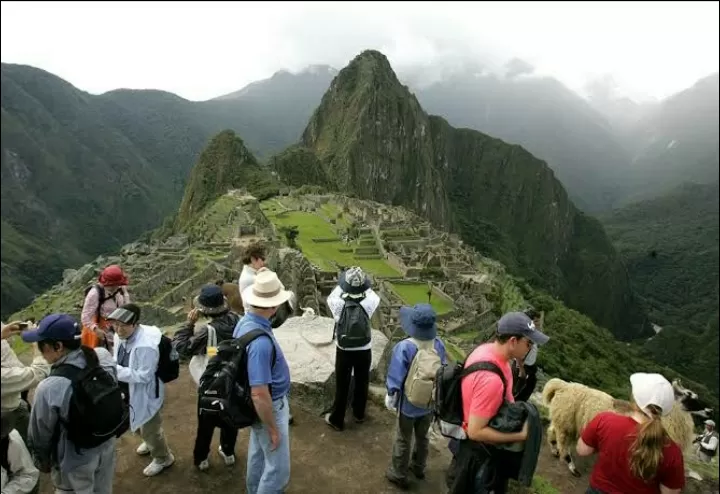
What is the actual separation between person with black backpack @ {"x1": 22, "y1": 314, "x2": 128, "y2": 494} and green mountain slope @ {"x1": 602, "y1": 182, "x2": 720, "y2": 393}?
78.4m

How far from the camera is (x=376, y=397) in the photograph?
24.9ft

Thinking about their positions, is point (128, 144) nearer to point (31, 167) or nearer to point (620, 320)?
point (31, 167)

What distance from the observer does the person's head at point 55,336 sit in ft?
13.0

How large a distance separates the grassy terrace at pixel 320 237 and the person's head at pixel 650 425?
27705 millimetres

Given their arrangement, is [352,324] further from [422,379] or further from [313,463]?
[313,463]

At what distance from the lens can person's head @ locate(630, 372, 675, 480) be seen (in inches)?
141

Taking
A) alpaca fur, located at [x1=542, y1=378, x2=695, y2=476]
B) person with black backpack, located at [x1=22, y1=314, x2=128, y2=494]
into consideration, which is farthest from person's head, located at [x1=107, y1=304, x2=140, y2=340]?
alpaca fur, located at [x1=542, y1=378, x2=695, y2=476]

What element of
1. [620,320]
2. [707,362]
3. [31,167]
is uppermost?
[31,167]

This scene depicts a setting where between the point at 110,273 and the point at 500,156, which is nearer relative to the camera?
the point at 110,273

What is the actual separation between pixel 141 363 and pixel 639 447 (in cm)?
450

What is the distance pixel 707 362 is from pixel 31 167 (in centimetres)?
17758

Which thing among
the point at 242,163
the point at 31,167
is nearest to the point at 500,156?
the point at 242,163

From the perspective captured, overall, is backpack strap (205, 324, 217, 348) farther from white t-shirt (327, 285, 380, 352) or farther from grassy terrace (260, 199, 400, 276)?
grassy terrace (260, 199, 400, 276)

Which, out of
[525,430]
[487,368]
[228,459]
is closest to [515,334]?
[487,368]
